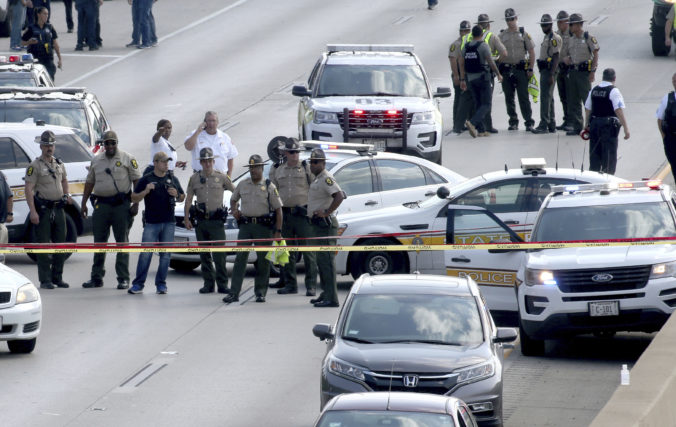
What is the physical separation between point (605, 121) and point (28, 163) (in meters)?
8.63

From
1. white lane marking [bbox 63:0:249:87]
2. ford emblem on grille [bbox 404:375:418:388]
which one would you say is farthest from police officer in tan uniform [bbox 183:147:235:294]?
white lane marking [bbox 63:0:249:87]

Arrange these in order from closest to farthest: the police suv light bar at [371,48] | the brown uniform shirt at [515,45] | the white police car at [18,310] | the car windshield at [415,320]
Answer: the car windshield at [415,320] < the white police car at [18,310] < the police suv light bar at [371,48] < the brown uniform shirt at [515,45]

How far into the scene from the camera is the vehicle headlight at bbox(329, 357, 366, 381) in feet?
35.3

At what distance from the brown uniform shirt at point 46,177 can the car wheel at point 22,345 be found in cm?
381

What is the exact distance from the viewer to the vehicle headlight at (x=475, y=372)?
10.7 meters

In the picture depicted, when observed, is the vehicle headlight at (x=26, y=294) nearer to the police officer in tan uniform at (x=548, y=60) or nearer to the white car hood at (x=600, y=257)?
the white car hood at (x=600, y=257)

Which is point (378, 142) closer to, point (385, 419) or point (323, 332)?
point (323, 332)

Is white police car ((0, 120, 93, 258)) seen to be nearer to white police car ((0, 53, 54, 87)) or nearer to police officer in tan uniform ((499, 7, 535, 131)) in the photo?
white police car ((0, 53, 54, 87))

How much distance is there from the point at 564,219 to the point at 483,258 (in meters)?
0.98

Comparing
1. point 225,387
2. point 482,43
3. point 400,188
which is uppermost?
point 482,43

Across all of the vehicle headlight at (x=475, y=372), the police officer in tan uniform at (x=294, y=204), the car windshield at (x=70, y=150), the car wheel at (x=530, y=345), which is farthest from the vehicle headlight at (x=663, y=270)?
the car windshield at (x=70, y=150)

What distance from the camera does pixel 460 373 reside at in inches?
423

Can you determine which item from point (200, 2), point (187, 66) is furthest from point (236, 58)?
point (200, 2)

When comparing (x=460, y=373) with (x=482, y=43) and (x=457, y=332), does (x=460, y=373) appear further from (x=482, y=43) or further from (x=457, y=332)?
(x=482, y=43)
